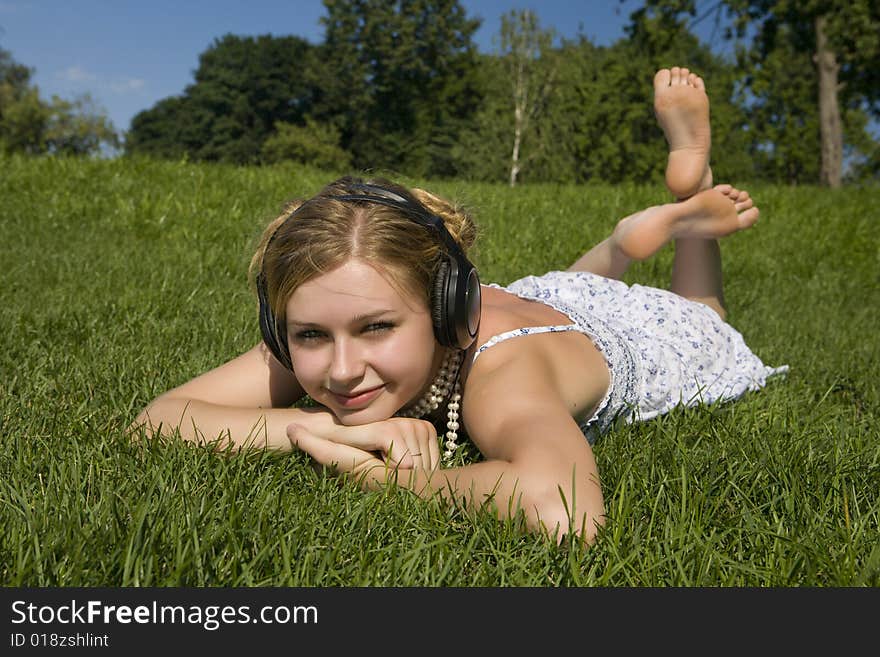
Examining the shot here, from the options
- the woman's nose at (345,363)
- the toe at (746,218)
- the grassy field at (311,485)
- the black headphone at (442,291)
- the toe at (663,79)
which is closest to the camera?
the grassy field at (311,485)

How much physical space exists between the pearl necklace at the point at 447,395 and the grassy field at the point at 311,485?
0.46m

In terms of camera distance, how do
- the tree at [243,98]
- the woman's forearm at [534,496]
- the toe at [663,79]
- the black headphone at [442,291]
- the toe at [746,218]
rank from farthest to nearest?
the tree at [243,98]
the toe at [663,79]
the toe at [746,218]
the black headphone at [442,291]
the woman's forearm at [534,496]

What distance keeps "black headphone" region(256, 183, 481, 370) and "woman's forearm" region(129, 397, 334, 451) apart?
18cm

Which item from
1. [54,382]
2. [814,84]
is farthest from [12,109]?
[54,382]

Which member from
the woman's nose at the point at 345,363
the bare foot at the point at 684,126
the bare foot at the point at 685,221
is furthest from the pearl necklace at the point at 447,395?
the bare foot at the point at 684,126

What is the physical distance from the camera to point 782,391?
12.1 ft

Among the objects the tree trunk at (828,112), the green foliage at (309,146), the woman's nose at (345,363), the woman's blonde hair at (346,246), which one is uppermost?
the green foliage at (309,146)

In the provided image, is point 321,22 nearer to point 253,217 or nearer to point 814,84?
point 814,84

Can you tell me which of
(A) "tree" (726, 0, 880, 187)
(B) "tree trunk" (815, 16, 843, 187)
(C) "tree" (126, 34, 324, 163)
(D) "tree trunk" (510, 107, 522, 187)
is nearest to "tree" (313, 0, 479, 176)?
(C) "tree" (126, 34, 324, 163)

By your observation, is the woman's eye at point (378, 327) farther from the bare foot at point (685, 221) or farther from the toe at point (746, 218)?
the toe at point (746, 218)

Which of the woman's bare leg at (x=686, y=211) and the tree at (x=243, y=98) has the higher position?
the tree at (x=243, y=98)

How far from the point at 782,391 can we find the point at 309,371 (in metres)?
2.49

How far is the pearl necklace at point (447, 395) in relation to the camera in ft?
8.27

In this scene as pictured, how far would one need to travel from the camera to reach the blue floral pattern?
3.03 metres
